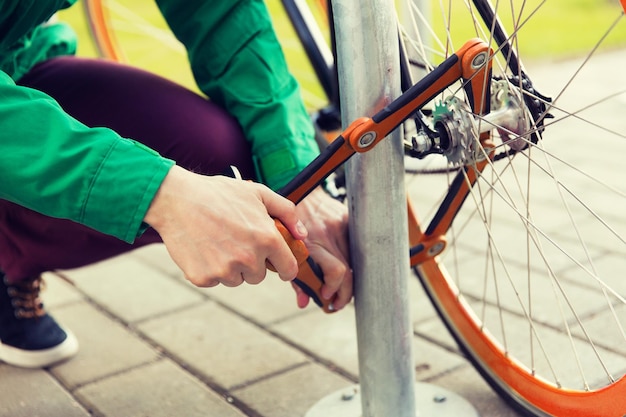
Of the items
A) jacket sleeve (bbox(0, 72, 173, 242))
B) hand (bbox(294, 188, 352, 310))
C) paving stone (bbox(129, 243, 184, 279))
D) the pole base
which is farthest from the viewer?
paving stone (bbox(129, 243, 184, 279))

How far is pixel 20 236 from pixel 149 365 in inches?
15.0

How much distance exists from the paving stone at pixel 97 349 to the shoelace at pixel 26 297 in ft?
0.42

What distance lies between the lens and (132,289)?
2131mm

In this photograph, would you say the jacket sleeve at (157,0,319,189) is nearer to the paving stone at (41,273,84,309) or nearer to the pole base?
the pole base

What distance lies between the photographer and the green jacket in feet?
3.11

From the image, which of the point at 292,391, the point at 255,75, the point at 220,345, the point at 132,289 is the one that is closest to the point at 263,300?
the point at 220,345

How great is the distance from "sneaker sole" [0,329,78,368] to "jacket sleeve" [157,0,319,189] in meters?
0.63

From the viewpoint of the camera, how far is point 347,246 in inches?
53.1

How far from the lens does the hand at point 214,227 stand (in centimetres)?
95

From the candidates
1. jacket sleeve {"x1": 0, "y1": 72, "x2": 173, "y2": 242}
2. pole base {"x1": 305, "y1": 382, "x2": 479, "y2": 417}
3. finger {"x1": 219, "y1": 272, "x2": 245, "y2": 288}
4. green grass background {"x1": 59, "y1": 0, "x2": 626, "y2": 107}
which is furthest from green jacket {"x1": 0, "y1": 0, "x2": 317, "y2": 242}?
green grass background {"x1": 59, "y1": 0, "x2": 626, "y2": 107}

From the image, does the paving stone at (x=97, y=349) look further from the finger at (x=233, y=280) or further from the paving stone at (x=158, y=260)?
the finger at (x=233, y=280)

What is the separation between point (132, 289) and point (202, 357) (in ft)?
1.54

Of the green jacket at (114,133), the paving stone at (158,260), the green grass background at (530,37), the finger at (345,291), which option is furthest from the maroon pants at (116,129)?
the green grass background at (530,37)

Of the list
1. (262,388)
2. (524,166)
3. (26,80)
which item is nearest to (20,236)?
(26,80)
